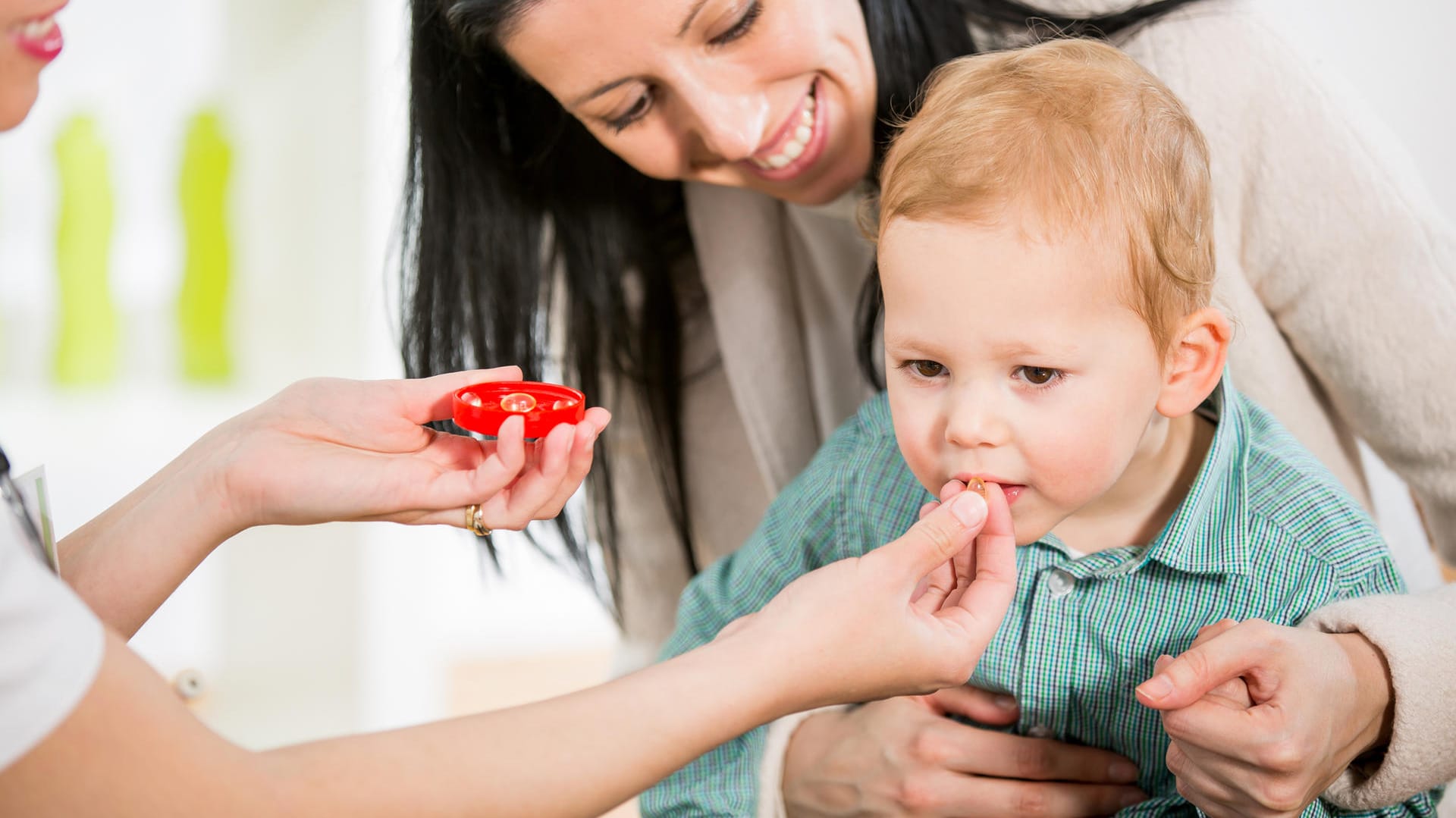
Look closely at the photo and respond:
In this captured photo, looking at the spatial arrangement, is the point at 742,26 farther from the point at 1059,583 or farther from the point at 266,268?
the point at 266,268

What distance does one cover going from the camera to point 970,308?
0.90 meters

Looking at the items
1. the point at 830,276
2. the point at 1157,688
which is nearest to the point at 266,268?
the point at 830,276

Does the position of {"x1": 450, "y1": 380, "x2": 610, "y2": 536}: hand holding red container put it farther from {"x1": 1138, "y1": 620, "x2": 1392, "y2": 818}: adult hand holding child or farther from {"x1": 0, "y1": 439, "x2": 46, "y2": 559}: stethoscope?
{"x1": 1138, "y1": 620, "x2": 1392, "y2": 818}: adult hand holding child

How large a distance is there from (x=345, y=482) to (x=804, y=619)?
396mm

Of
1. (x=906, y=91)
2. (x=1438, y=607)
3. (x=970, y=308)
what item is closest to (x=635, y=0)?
(x=906, y=91)

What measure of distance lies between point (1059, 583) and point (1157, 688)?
216mm

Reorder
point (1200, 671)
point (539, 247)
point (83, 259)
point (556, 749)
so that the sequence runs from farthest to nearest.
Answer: point (83, 259)
point (539, 247)
point (1200, 671)
point (556, 749)

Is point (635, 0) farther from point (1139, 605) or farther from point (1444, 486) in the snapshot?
point (1444, 486)

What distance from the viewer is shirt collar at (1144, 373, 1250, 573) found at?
103cm

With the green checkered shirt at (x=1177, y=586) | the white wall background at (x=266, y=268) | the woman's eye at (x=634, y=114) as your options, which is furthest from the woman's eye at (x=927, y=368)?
the white wall background at (x=266, y=268)

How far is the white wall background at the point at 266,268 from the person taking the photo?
198cm

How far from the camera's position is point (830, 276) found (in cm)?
154

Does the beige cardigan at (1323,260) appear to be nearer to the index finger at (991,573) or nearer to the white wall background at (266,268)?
the index finger at (991,573)

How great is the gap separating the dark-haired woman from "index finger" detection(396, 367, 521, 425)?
1.12 ft
